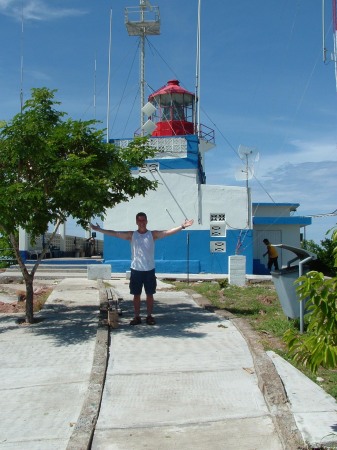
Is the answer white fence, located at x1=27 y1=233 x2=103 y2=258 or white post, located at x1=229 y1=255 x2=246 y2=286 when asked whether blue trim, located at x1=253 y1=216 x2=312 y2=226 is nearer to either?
white post, located at x1=229 y1=255 x2=246 y2=286

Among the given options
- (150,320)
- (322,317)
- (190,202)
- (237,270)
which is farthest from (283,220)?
(322,317)

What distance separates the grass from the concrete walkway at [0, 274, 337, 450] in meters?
0.23

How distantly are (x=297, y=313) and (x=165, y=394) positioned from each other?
3.28 metres

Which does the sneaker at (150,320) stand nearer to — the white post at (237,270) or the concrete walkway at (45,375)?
the concrete walkway at (45,375)

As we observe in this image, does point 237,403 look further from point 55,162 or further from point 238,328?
point 55,162

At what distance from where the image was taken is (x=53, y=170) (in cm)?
760

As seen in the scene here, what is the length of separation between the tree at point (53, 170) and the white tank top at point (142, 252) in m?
0.70

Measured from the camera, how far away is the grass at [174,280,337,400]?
18.9ft

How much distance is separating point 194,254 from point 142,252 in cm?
1249

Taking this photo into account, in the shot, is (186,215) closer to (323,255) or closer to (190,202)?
(190,202)

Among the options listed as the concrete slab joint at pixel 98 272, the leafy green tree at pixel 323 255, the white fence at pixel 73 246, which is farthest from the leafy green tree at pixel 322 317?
the white fence at pixel 73 246

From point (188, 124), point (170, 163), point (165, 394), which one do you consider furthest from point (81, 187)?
point (188, 124)

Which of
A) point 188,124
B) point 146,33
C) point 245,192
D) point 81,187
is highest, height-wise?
point 146,33

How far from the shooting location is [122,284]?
1559 centimetres
